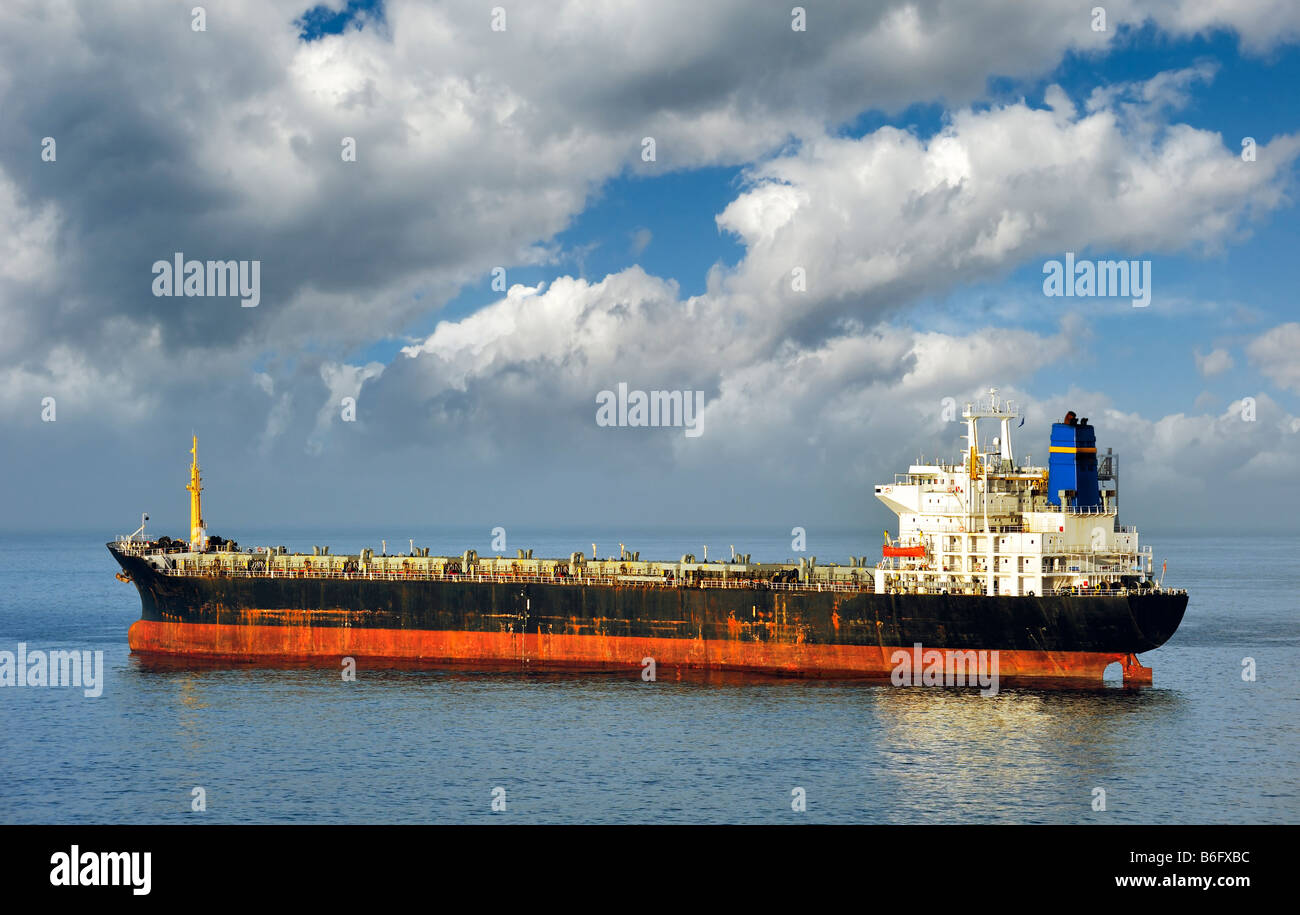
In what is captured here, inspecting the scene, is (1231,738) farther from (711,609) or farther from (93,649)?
(93,649)

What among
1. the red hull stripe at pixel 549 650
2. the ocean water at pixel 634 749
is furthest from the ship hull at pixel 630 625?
the ocean water at pixel 634 749

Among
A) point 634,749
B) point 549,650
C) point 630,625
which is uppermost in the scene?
point 630,625

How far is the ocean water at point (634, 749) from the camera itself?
3419 centimetres

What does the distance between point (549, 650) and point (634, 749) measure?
19.6 metres

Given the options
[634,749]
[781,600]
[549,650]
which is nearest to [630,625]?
[549,650]

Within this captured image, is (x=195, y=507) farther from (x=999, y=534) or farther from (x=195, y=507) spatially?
(x=999, y=534)

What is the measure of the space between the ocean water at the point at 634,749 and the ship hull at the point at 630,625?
1.96 metres

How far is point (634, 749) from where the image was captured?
41000 millimetres

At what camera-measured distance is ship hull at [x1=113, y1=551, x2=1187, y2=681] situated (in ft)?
165

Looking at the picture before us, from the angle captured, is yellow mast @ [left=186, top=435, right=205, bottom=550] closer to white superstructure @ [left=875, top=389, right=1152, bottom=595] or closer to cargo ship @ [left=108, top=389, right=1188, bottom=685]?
cargo ship @ [left=108, top=389, right=1188, bottom=685]

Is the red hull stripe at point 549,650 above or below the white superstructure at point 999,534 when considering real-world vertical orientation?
below

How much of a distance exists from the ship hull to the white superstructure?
1804 mm

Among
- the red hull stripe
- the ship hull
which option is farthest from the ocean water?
the ship hull

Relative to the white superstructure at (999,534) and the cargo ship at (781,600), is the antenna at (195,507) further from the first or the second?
the white superstructure at (999,534)
